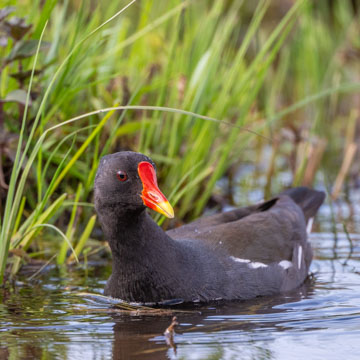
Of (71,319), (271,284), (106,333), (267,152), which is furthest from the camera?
(267,152)

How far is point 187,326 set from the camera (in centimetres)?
362

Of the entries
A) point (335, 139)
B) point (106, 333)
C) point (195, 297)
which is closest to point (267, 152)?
point (335, 139)

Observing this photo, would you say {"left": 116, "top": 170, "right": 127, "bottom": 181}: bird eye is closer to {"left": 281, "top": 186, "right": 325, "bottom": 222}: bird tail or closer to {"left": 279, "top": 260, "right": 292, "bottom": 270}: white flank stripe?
{"left": 279, "top": 260, "right": 292, "bottom": 270}: white flank stripe

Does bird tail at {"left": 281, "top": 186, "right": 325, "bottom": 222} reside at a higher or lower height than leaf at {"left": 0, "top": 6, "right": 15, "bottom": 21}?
lower

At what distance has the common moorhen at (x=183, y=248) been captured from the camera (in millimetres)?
3924

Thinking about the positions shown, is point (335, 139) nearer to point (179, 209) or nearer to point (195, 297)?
point (179, 209)

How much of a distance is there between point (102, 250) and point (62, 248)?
54 cm

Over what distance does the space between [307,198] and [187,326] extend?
85.1 inches

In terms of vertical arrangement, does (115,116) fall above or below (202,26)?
below

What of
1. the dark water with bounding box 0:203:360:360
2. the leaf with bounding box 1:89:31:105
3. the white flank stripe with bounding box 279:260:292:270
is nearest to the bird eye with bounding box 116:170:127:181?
the dark water with bounding box 0:203:360:360

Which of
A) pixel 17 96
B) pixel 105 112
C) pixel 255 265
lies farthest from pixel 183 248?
pixel 105 112

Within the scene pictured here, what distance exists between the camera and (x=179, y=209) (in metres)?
5.72

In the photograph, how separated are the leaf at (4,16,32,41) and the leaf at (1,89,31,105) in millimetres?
311

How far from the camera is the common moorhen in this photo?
3.92 m
